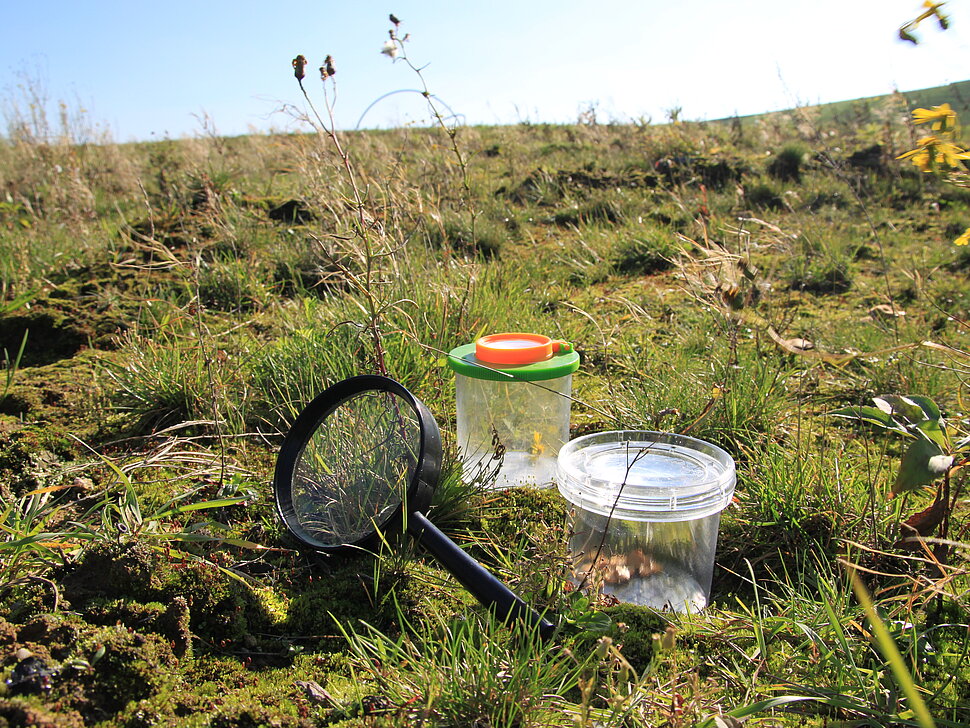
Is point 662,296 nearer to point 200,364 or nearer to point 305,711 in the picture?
point 200,364

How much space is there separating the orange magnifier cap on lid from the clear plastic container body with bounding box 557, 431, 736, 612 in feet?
1.27

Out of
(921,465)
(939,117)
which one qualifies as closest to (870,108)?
(939,117)

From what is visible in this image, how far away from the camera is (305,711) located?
1.33 metres

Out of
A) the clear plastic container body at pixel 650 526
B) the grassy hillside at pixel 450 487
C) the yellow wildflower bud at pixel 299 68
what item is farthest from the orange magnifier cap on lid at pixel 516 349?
the yellow wildflower bud at pixel 299 68

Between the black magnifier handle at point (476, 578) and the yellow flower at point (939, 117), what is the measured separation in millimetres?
1265

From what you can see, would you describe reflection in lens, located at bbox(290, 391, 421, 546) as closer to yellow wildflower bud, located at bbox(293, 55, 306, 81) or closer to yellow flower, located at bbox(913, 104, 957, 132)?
yellow wildflower bud, located at bbox(293, 55, 306, 81)

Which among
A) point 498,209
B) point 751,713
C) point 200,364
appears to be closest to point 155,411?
point 200,364

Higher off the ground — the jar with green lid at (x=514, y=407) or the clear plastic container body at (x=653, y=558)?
the jar with green lid at (x=514, y=407)

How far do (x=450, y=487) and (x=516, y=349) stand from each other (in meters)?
0.50

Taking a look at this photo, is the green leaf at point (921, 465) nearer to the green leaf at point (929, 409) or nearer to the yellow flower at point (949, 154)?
the green leaf at point (929, 409)

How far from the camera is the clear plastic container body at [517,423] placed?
2.37 m

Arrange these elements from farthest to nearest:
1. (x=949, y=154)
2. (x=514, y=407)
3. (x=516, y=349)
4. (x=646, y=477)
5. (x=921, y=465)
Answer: (x=514, y=407), (x=516, y=349), (x=646, y=477), (x=921, y=465), (x=949, y=154)

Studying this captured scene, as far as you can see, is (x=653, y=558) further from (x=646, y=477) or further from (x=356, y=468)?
(x=356, y=468)

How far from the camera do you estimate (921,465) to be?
4.89 ft
